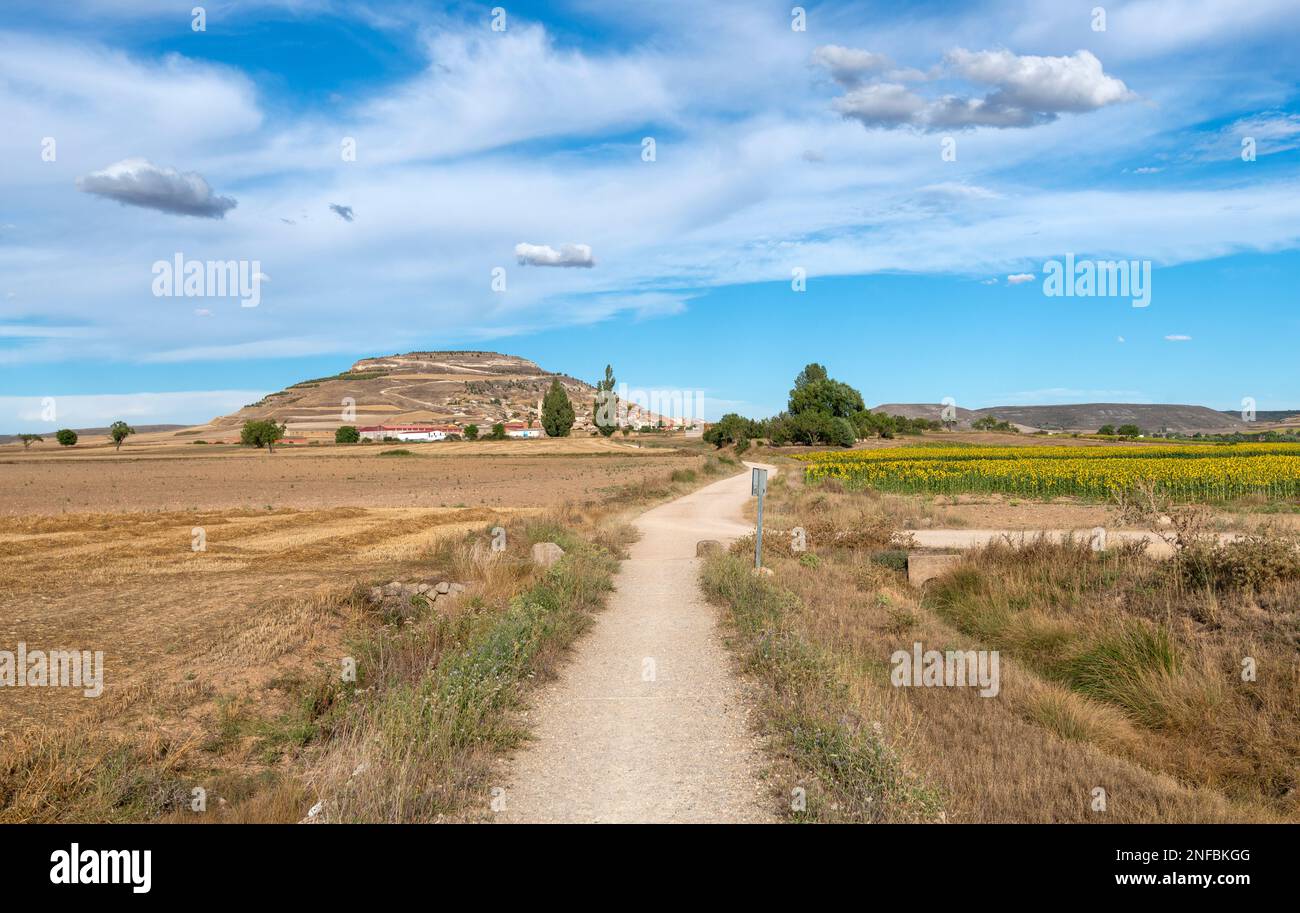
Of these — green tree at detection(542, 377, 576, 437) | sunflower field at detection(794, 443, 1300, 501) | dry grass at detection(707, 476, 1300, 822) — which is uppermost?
green tree at detection(542, 377, 576, 437)

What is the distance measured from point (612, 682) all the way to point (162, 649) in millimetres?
7210

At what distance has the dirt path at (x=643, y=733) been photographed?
573 cm

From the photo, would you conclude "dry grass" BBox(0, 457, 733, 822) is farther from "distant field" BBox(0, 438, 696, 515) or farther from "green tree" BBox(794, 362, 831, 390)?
"green tree" BBox(794, 362, 831, 390)

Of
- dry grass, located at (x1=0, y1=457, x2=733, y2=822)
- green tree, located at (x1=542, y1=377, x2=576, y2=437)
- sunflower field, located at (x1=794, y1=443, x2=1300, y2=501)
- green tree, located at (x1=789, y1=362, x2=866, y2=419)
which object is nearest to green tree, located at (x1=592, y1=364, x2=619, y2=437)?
green tree, located at (x1=542, y1=377, x2=576, y2=437)

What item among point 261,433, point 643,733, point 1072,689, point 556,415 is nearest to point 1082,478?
point 1072,689

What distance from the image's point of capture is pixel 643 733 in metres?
7.38

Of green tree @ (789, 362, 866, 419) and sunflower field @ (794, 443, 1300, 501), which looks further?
green tree @ (789, 362, 866, 419)

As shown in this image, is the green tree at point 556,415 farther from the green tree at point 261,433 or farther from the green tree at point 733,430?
the green tree at point 261,433

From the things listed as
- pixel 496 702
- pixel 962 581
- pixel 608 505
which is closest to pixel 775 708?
pixel 496 702

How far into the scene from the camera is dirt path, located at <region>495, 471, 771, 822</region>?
5.73 metres

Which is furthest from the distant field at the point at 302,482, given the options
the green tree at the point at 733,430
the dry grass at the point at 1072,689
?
the green tree at the point at 733,430

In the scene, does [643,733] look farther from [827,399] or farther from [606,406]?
[606,406]

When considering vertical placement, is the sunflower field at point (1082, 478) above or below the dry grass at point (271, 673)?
above
